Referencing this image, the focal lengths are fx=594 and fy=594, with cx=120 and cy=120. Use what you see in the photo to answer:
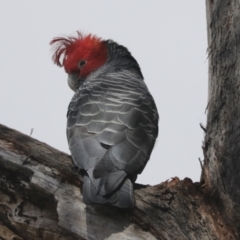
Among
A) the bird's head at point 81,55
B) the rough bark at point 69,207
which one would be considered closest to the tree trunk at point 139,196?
the rough bark at point 69,207

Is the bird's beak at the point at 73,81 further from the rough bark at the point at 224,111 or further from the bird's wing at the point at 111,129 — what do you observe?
the rough bark at the point at 224,111

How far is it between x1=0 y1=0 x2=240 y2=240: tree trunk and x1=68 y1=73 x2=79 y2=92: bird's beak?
2936mm

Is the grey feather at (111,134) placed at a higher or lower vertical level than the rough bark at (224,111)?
lower

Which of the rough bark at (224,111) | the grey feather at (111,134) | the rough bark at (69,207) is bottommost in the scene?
the rough bark at (69,207)

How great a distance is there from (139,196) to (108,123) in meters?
0.99

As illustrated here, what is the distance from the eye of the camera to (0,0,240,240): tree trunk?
417 cm

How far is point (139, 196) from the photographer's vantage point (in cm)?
432

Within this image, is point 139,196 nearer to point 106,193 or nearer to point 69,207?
point 106,193

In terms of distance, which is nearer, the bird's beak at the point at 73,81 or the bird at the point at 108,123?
the bird at the point at 108,123

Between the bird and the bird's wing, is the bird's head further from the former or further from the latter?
the bird's wing

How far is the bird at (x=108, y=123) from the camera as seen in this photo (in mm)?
4363

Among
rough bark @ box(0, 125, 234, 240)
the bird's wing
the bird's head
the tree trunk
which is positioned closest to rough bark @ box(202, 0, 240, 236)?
the tree trunk

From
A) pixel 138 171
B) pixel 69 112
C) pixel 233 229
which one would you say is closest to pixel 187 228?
pixel 233 229

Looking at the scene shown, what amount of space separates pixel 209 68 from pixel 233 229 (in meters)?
1.43
